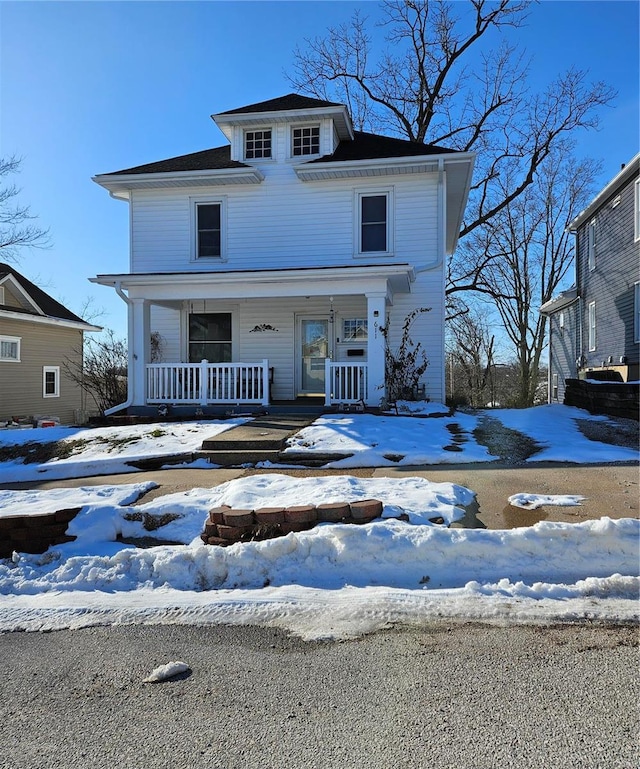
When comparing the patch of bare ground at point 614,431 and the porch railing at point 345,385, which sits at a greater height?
the porch railing at point 345,385

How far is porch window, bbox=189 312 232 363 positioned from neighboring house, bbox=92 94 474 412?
29mm

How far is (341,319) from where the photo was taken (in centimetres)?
1406

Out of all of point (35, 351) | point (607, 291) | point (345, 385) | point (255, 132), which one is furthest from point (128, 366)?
point (607, 291)

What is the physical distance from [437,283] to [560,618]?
11.1 metres

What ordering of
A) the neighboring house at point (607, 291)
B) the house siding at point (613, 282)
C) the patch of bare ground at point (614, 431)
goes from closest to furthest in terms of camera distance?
the patch of bare ground at point (614, 431) → the neighboring house at point (607, 291) → the house siding at point (613, 282)

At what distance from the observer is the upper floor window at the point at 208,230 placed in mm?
14609

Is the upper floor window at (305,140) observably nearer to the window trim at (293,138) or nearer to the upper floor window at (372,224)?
the window trim at (293,138)

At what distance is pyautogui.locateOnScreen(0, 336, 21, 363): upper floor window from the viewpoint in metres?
19.5

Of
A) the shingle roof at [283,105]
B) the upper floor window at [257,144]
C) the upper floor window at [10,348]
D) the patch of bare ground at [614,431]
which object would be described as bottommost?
the patch of bare ground at [614,431]

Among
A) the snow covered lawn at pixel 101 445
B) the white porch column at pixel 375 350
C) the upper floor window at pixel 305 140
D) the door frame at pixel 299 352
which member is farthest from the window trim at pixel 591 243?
the snow covered lawn at pixel 101 445

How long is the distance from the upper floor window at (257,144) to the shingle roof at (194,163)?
1.54ft

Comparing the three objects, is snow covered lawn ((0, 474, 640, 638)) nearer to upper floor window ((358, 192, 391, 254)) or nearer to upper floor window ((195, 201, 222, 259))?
upper floor window ((358, 192, 391, 254))

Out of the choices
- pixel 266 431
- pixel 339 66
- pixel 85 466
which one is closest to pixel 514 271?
pixel 339 66

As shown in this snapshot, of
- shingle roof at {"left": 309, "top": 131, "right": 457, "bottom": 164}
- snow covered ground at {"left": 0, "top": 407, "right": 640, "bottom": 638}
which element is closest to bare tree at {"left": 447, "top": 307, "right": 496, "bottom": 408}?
shingle roof at {"left": 309, "top": 131, "right": 457, "bottom": 164}
